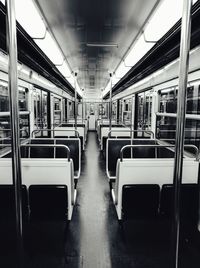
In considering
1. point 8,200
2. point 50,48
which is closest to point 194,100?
point 50,48

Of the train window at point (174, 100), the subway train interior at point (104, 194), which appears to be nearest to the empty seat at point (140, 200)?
the subway train interior at point (104, 194)

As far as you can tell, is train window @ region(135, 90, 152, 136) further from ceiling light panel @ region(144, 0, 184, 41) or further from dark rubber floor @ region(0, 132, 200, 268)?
dark rubber floor @ region(0, 132, 200, 268)

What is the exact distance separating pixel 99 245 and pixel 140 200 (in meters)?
0.64

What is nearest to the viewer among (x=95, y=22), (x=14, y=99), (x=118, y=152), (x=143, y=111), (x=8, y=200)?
(x=14, y=99)

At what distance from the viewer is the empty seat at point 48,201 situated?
2.26 meters

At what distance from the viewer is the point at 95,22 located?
3014 mm

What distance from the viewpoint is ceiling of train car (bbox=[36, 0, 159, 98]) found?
8.13ft

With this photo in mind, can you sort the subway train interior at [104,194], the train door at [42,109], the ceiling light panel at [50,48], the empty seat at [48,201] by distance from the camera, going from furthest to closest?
the train door at [42,109]
the ceiling light panel at [50,48]
the empty seat at [48,201]
the subway train interior at [104,194]

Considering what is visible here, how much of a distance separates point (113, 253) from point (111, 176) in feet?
4.50

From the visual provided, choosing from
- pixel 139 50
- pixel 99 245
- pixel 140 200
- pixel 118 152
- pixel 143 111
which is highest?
pixel 139 50

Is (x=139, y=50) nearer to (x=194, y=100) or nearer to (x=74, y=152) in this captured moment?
(x=194, y=100)

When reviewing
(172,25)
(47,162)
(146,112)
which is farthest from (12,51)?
(146,112)

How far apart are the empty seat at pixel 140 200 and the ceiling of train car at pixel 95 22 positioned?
2014 mm

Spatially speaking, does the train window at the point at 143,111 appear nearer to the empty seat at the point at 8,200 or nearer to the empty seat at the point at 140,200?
the empty seat at the point at 140,200
